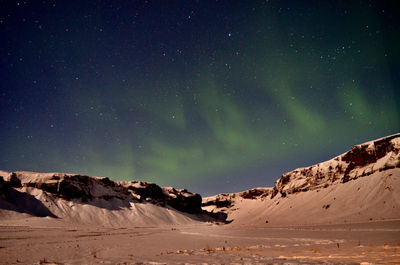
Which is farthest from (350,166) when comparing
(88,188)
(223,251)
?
(88,188)

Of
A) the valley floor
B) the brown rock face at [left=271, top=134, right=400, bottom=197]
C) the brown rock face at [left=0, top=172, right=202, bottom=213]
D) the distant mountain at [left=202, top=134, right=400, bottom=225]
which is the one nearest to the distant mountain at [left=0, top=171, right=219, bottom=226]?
the brown rock face at [left=0, top=172, right=202, bottom=213]

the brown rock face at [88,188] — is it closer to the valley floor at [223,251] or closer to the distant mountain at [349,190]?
the distant mountain at [349,190]

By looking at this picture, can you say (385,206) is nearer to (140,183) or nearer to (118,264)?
(118,264)

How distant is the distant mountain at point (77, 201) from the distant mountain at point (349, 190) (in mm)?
58838

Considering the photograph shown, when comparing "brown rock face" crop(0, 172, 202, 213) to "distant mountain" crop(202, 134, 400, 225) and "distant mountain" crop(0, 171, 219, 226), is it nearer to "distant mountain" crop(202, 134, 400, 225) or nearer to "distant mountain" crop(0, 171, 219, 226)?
"distant mountain" crop(0, 171, 219, 226)

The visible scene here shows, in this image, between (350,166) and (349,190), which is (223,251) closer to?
(349,190)

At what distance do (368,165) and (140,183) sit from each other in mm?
121925

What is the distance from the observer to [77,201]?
94.4 meters

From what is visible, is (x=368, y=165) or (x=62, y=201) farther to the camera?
(x=62, y=201)

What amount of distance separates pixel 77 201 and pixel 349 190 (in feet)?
341

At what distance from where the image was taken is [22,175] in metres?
94.8

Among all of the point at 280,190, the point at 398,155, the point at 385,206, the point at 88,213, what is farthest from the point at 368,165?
the point at 88,213

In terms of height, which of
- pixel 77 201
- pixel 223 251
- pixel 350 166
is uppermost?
pixel 350 166

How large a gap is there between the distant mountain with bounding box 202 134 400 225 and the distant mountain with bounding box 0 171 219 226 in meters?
58.8
